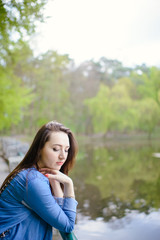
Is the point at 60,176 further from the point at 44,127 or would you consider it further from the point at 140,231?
the point at 140,231

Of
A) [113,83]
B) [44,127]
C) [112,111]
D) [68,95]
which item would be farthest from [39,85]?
[44,127]

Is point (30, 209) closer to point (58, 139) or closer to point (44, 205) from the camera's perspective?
point (44, 205)

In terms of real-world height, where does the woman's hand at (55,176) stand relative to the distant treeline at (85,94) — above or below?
below

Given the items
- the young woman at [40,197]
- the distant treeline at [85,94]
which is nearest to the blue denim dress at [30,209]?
the young woman at [40,197]

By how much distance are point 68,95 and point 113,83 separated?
5838 mm

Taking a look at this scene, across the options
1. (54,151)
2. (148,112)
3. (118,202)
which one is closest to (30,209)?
(54,151)

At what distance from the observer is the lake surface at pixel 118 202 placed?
11.9ft

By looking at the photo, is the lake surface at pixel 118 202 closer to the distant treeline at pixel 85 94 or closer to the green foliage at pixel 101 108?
the distant treeline at pixel 85 94

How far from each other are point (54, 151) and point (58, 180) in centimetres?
15

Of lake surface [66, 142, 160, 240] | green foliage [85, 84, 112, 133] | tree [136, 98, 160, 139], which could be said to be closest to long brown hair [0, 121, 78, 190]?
lake surface [66, 142, 160, 240]

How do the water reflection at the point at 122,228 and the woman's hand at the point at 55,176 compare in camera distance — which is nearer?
the woman's hand at the point at 55,176

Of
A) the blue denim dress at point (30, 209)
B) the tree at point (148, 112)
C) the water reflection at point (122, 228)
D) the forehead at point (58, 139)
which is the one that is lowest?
the water reflection at point (122, 228)

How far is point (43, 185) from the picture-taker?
1120 mm

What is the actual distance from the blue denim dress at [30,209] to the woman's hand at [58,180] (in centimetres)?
4
